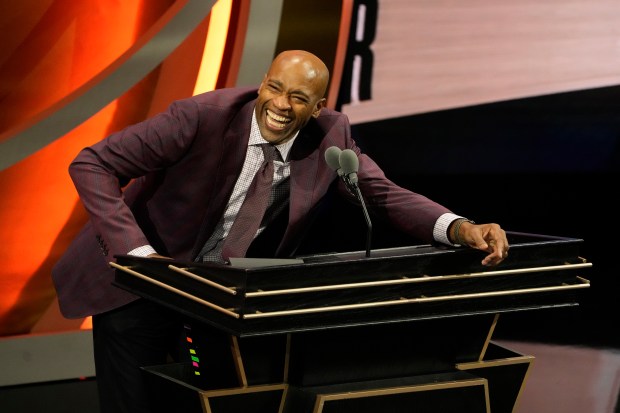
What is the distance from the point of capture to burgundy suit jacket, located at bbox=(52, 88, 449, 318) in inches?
99.0

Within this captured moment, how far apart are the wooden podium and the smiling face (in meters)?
0.35

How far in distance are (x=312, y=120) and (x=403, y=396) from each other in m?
0.79

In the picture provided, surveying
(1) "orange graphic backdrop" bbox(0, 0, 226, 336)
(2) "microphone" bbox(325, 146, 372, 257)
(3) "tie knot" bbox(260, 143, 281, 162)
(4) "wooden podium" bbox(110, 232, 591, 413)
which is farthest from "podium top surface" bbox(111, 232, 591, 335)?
(1) "orange graphic backdrop" bbox(0, 0, 226, 336)

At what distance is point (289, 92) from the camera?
254 centimetres

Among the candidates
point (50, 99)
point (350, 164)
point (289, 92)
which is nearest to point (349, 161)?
point (350, 164)

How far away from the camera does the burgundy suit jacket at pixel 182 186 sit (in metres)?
2.51

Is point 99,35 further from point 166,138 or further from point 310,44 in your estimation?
point 166,138

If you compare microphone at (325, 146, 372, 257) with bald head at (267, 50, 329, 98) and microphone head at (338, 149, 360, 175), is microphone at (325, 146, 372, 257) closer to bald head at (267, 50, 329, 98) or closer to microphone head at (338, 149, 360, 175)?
microphone head at (338, 149, 360, 175)

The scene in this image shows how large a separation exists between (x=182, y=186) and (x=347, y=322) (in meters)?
0.66

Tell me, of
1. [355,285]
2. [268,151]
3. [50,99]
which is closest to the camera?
[355,285]

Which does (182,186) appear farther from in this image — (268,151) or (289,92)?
(289,92)

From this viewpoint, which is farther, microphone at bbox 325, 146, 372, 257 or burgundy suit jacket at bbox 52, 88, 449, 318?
burgundy suit jacket at bbox 52, 88, 449, 318

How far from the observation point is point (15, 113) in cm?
376

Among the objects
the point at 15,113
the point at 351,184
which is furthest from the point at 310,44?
the point at 351,184
